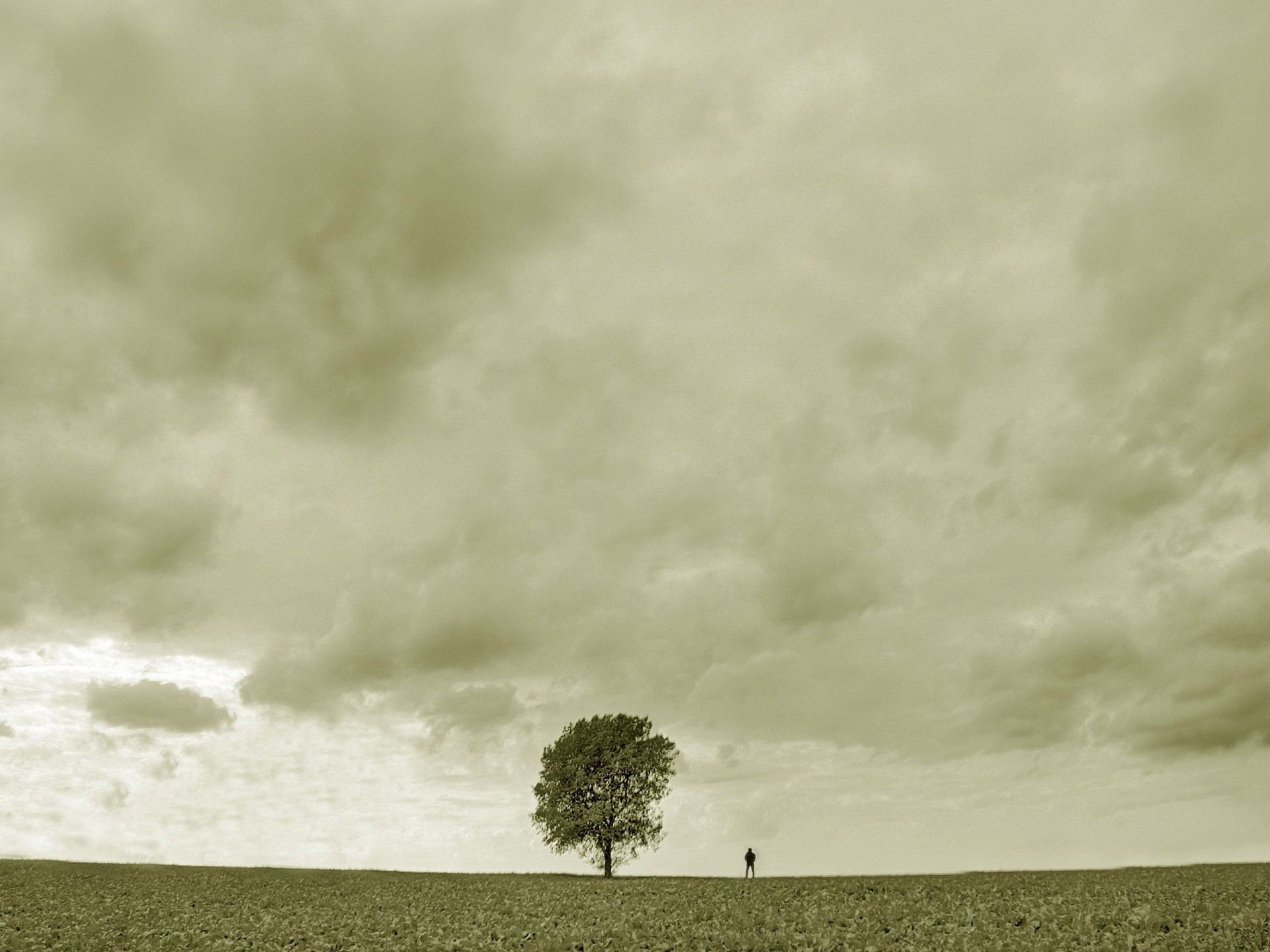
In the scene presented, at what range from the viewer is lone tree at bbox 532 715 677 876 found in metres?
61.3

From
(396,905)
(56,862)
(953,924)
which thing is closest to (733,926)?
(953,924)

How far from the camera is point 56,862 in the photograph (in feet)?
201

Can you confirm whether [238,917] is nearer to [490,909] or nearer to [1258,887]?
[490,909]

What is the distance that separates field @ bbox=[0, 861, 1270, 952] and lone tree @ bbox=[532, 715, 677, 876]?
44.8 feet

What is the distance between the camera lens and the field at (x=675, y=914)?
91.5 feet

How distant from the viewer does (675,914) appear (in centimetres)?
3331

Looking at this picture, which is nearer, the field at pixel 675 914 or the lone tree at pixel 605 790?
the field at pixel 675 914

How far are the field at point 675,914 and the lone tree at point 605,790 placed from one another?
44.8 feet

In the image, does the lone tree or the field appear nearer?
the field

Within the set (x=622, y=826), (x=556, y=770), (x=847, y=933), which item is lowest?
(x=847, y=933)

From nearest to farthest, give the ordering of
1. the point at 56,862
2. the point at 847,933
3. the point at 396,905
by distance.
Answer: the point at 847,933
the point at 396,905
the point at 56,862

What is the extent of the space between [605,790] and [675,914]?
29.6 m

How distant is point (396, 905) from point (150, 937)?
10386 millimetres

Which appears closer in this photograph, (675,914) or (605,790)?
(675,914)
